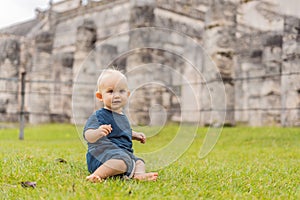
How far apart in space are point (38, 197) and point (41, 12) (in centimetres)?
2793

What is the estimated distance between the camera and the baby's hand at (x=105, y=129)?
10.3 feet

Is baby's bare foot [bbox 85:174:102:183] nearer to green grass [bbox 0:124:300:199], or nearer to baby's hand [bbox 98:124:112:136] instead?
green grass [bbox 0:124:300:199]

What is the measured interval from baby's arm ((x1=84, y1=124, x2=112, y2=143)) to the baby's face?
20 cm

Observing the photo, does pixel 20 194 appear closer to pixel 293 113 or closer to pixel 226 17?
pixel 293 113

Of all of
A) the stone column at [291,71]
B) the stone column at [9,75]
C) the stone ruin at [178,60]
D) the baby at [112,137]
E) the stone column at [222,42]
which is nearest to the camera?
the baby at [112,137]

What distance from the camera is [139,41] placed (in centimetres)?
1279

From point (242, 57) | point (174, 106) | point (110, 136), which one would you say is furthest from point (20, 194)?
point (242, 57)

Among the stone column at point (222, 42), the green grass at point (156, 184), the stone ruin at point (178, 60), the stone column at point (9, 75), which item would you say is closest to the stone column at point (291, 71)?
the stone ruin at point (178, 60)

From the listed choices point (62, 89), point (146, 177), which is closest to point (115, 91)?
point (146, 177)

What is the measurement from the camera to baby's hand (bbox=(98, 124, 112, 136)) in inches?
123

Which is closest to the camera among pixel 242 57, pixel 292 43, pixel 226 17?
pixel 292 43

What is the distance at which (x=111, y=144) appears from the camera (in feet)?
10.7

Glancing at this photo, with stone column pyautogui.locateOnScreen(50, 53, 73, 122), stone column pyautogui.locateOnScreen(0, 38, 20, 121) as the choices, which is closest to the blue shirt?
stone column pyautogui.locateOnScreen(50, 53, 73, 122)

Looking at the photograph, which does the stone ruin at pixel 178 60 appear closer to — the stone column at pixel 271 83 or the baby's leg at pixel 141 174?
the stone column at pixel 271 83
